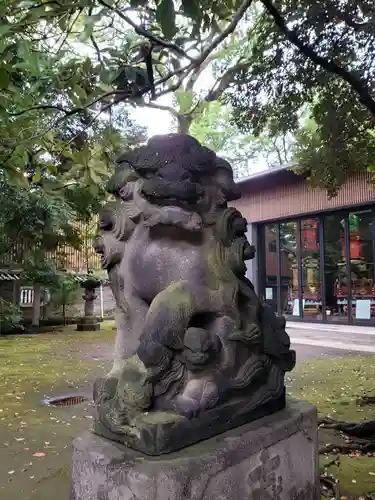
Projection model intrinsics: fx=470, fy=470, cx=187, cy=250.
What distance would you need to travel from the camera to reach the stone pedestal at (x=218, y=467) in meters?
1.39

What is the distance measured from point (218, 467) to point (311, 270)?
37.9ft

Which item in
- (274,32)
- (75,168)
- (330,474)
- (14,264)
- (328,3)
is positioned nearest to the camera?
(330,474)

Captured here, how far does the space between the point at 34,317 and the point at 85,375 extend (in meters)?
6.27

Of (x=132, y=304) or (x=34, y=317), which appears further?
(x=34, y=317)

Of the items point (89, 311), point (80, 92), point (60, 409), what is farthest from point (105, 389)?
point (89, 311)

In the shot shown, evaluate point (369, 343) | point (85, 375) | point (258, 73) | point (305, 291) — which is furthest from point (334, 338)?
point (258, 73)

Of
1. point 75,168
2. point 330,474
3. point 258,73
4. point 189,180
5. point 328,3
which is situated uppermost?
point 328,3

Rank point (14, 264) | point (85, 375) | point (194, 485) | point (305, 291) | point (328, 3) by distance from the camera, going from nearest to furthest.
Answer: point (194, 485) → point (328, 3) → point (85, 375) → point (14, 264) → point (305, 291)

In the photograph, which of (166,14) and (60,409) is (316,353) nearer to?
(60,409)

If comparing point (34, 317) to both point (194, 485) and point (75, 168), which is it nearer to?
point (75, 168)

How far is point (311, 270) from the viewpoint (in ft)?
41.3

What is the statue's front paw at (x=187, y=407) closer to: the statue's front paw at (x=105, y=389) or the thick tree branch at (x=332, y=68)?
the statue's front paw at (x=105, y=389)

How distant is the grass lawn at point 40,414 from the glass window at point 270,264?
596cm

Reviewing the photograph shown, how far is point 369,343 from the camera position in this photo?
8.98m
